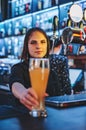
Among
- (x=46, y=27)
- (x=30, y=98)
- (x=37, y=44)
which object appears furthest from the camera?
(x=46, y=27)

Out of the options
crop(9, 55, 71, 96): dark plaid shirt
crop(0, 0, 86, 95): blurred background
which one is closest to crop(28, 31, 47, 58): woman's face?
crop(9, 55, 71, 96): dark plaid shirt

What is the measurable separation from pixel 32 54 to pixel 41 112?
59cm

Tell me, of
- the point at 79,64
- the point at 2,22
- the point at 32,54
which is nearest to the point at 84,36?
the point at 79,64

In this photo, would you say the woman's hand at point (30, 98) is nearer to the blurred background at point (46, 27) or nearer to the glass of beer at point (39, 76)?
the glass of beer at point (39, 76)

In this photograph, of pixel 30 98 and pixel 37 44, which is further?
pixel 37 44

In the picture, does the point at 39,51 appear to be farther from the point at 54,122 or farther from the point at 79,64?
the point at 79,64

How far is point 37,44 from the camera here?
1.35 m

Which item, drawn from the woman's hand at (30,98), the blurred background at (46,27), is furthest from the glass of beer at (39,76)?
the blurred background at (46,27)

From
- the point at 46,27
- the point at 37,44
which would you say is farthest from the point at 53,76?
the point at 46,27

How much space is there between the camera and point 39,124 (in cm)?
79

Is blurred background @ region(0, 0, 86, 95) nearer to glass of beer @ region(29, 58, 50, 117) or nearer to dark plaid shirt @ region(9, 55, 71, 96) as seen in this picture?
dark plaid shirt @ region(9, 55, 71, 96)

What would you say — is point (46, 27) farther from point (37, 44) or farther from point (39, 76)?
point (39, 76)

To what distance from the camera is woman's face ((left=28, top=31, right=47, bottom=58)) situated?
1360mm

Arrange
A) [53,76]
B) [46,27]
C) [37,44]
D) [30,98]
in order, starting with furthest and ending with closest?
[46,27] → [53,76] → [37,44] → [30,98]
